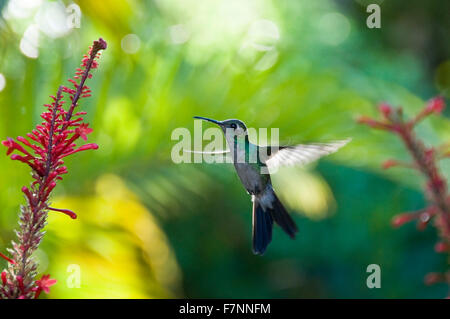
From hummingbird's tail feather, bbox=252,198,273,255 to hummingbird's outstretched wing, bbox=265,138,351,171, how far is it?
0.10 m

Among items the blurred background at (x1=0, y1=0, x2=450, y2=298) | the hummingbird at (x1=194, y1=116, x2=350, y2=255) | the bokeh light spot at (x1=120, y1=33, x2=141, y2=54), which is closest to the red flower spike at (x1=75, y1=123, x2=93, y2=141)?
the hummingbird at (x1=194, y1=116, x2=350, y2=255)

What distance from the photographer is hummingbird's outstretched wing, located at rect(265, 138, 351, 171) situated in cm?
109

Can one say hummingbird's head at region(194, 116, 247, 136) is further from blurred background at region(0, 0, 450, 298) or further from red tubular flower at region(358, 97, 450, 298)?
blurred background at region(0, 0, 450, 298)

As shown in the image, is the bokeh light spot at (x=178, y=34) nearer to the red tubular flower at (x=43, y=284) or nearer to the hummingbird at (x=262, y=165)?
the hummingbird at (x=262, y=165)

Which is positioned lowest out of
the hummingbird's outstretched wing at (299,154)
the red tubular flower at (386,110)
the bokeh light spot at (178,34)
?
the red tubular flower at (386,110)

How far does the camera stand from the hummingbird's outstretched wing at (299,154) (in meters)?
1.09

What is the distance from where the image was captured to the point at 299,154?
1.19m

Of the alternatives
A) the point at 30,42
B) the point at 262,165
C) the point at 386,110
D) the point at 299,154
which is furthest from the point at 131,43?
the point at 386,110

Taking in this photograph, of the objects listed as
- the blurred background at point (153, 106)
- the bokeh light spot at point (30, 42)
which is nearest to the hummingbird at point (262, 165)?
the blurred background at point (153, 106)

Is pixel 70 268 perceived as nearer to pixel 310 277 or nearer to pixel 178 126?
pixel 178 126

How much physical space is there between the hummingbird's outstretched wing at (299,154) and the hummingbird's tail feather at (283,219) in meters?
0.09

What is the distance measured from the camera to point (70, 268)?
1.80 m

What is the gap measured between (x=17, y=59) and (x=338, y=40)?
2140 millimetres

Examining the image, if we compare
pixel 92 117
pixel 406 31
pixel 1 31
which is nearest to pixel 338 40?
pixel 406 31
